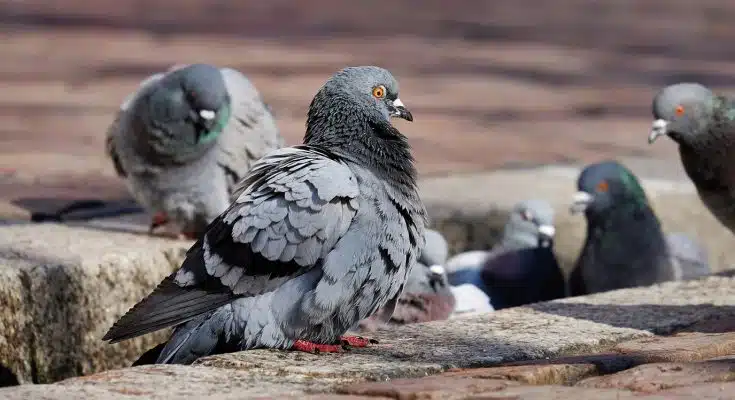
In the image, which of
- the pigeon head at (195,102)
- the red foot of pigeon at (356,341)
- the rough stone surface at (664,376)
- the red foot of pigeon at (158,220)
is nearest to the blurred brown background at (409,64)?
the red foot of pigeon at (158,220)

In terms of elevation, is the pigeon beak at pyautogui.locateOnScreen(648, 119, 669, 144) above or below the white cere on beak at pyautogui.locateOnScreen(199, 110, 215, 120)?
below

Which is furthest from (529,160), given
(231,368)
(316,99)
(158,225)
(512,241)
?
(231,368)

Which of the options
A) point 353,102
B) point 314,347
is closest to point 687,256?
point 353,102

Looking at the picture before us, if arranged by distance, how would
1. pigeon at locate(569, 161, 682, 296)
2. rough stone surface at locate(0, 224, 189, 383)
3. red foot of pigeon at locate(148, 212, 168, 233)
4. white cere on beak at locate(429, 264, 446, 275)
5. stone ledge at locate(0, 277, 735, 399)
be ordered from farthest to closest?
pigeon at locate(569, 161, 682, 296)
red foot of pigeon at locate(148, 212, 168, 233)
white cere on beak at locate(429, 264, 446, 275)
rough stone surface at locate(0, 224, 189, 383)
stone ledge at locate(0, 277, 735, 399)

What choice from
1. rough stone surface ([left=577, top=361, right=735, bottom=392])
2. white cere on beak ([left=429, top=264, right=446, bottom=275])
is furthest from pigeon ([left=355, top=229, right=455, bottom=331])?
rough stone surface ([left=577, top=361, right=735, bottom=392])

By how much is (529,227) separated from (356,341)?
3.10m

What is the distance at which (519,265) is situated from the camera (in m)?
7.05

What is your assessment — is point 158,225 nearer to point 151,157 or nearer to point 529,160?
point 151,157

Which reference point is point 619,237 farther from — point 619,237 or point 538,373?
point 538,373

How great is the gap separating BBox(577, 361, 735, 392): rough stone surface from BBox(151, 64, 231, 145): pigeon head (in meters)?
2.91

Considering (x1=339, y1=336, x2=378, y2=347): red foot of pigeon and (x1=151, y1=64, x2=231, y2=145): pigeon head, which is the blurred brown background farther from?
(x1=339, y1=336, x2=378, y2=347): red foot of pigeon

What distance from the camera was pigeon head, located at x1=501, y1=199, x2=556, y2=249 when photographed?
283 inches

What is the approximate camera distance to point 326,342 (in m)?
4.34

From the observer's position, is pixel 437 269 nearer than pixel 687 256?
Yes
